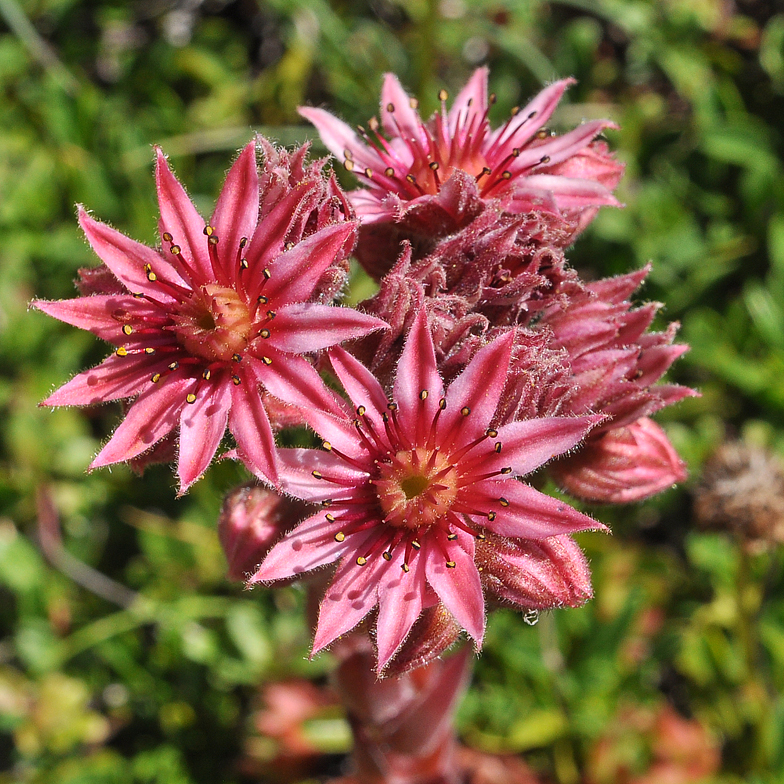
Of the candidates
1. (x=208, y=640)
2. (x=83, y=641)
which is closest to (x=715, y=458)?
(x=208, y=640)

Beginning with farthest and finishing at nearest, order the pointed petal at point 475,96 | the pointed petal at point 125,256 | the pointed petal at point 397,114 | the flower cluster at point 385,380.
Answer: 1. the pointed petal at point 475,96
2. the pointed petal at point 397,114
3. the pointed petal at point 125,256
4. the flower cluster at point 385,380

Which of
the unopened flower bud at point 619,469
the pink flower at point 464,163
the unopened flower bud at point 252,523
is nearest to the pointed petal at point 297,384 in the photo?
the unopened flower bud at point 252,523

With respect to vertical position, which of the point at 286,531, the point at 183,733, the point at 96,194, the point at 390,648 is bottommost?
the point at 183,733

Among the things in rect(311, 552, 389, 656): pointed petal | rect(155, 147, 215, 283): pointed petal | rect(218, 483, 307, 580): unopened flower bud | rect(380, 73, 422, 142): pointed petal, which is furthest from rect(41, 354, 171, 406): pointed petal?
rect(380, 73, 422, 142): pointed petal

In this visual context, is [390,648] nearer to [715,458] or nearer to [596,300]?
[596,300]

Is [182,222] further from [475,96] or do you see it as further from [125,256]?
[475,96]

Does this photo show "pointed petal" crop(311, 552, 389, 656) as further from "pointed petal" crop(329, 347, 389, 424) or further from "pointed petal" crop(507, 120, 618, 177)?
"pointed petal" crop(507, 120, 618, 177)

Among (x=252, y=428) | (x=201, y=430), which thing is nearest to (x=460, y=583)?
(x=252, y=428)

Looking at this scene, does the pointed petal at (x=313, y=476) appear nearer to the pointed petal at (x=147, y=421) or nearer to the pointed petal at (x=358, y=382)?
the pointed petal at (x=358, y=382)
